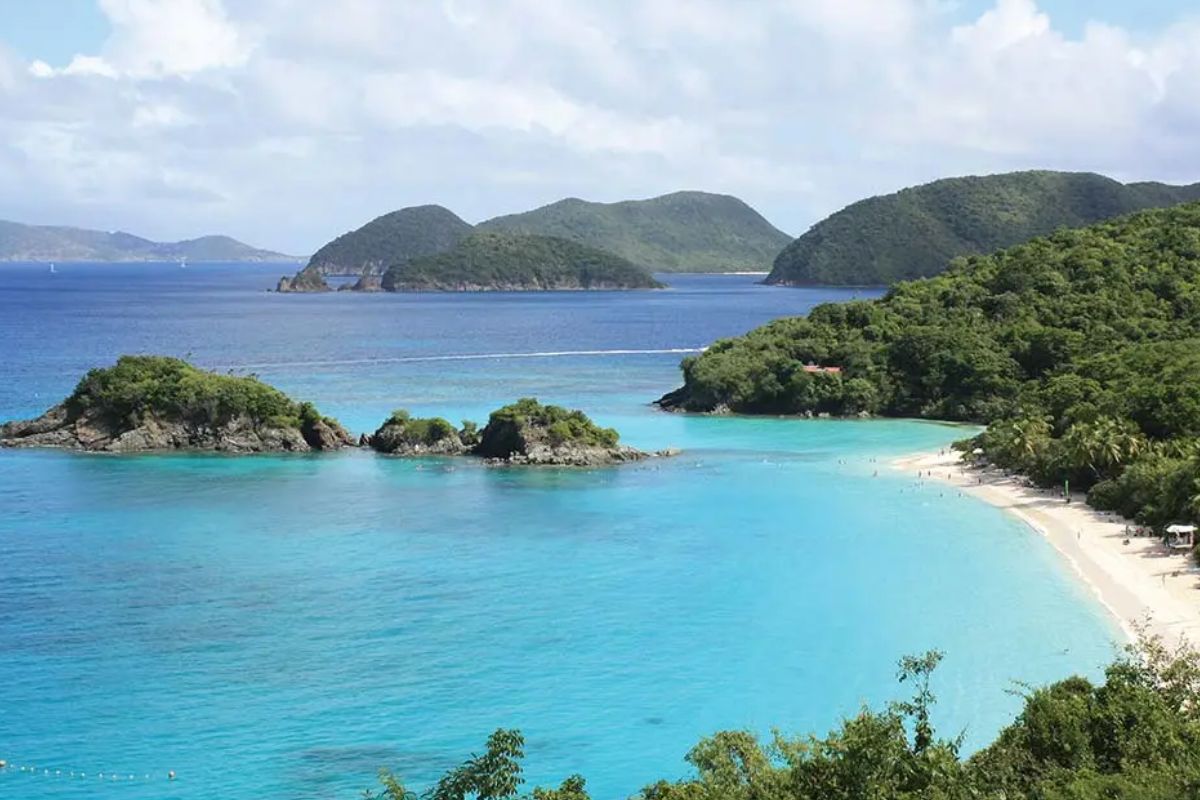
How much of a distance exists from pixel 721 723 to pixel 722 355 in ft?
206

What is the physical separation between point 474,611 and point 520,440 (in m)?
29.0

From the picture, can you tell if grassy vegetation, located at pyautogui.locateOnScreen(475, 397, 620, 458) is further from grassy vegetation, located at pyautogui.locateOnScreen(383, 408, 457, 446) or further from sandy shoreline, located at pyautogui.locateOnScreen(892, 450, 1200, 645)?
sandy shoreline, located at pyautogui.locateOnScreen(892, 450, 1200, 645)

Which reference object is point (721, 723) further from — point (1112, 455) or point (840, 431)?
point (840, 431)

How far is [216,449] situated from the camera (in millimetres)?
71000

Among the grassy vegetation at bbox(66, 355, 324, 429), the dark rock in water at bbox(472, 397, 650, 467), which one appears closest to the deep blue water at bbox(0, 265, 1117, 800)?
the dark rock in water at bbox(472, 397, 650, 467)

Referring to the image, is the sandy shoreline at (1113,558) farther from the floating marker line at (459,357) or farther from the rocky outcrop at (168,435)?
the floating marker line at (459,357)

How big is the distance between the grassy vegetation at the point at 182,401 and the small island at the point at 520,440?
19.3ft

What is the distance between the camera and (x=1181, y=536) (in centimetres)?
4356

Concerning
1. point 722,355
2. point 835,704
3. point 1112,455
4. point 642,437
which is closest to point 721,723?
point 835,704

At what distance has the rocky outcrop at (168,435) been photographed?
70.6m

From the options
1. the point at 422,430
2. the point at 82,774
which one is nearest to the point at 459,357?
the point at 422,430

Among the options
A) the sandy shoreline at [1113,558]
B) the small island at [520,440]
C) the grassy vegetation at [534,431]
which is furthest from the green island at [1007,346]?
the grassy vegetation at [534,431]

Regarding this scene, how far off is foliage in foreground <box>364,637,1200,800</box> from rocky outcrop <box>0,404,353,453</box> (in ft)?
157

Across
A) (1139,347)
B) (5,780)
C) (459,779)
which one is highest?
(1139,347)
